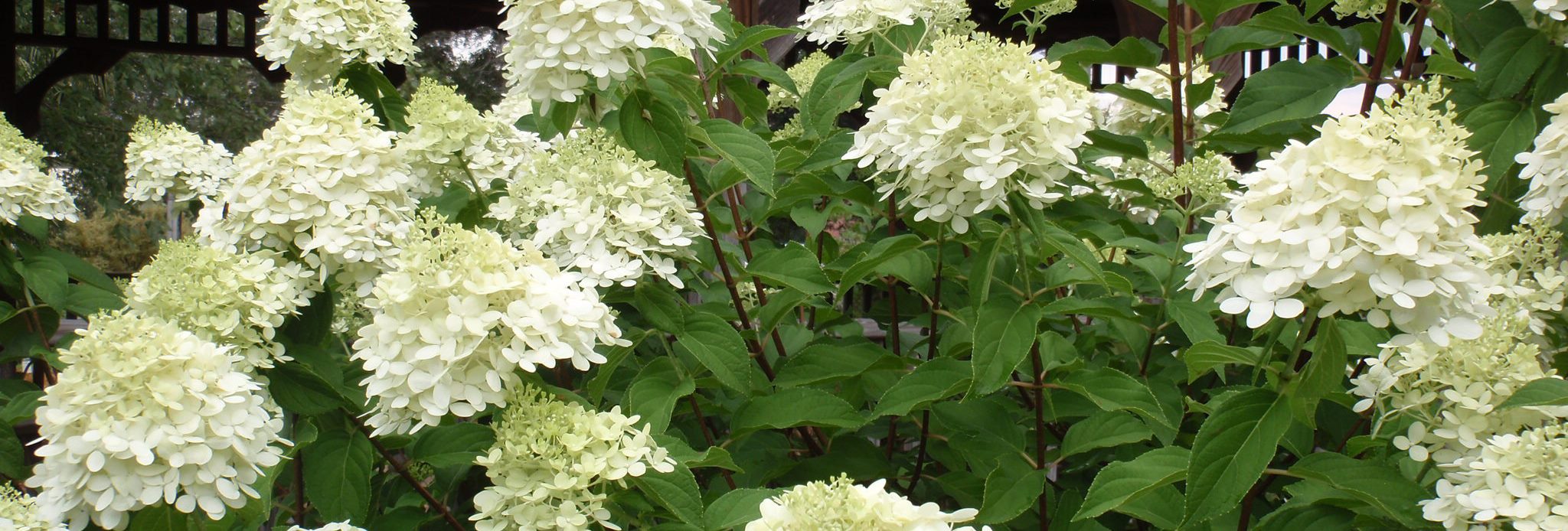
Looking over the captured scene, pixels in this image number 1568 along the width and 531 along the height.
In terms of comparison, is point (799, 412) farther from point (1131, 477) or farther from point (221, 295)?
point (221, 295)

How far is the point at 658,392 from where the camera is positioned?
5.01 feet

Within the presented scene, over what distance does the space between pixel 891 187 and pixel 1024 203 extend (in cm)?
18

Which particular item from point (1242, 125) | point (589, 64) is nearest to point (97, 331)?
point (589, 64)

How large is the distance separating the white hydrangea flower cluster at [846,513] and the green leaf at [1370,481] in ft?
1.60

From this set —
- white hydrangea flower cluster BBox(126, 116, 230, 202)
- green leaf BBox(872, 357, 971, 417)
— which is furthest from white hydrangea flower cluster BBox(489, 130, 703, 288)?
white hydrangea flower cluster BBox(126, 116, 230, 202)

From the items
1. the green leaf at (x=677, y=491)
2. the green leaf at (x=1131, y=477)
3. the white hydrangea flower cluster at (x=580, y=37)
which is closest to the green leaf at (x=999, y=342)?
the green leaf at (x=1131, y=477)

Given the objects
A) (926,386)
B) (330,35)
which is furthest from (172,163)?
(926,386)

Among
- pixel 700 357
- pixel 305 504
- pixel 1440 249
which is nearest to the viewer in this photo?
pixel 1440 249

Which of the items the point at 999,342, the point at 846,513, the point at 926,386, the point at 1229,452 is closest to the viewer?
the point at 846,513

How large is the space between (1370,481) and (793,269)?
807 mm

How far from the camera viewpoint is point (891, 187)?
1412 mm

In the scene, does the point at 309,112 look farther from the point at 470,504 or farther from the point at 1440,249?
the point at 1440,249

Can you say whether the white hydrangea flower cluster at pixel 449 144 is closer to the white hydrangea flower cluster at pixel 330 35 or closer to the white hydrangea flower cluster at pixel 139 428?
the white hydrangea flower cluster at pixel 330 35

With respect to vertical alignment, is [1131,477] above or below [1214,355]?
below
